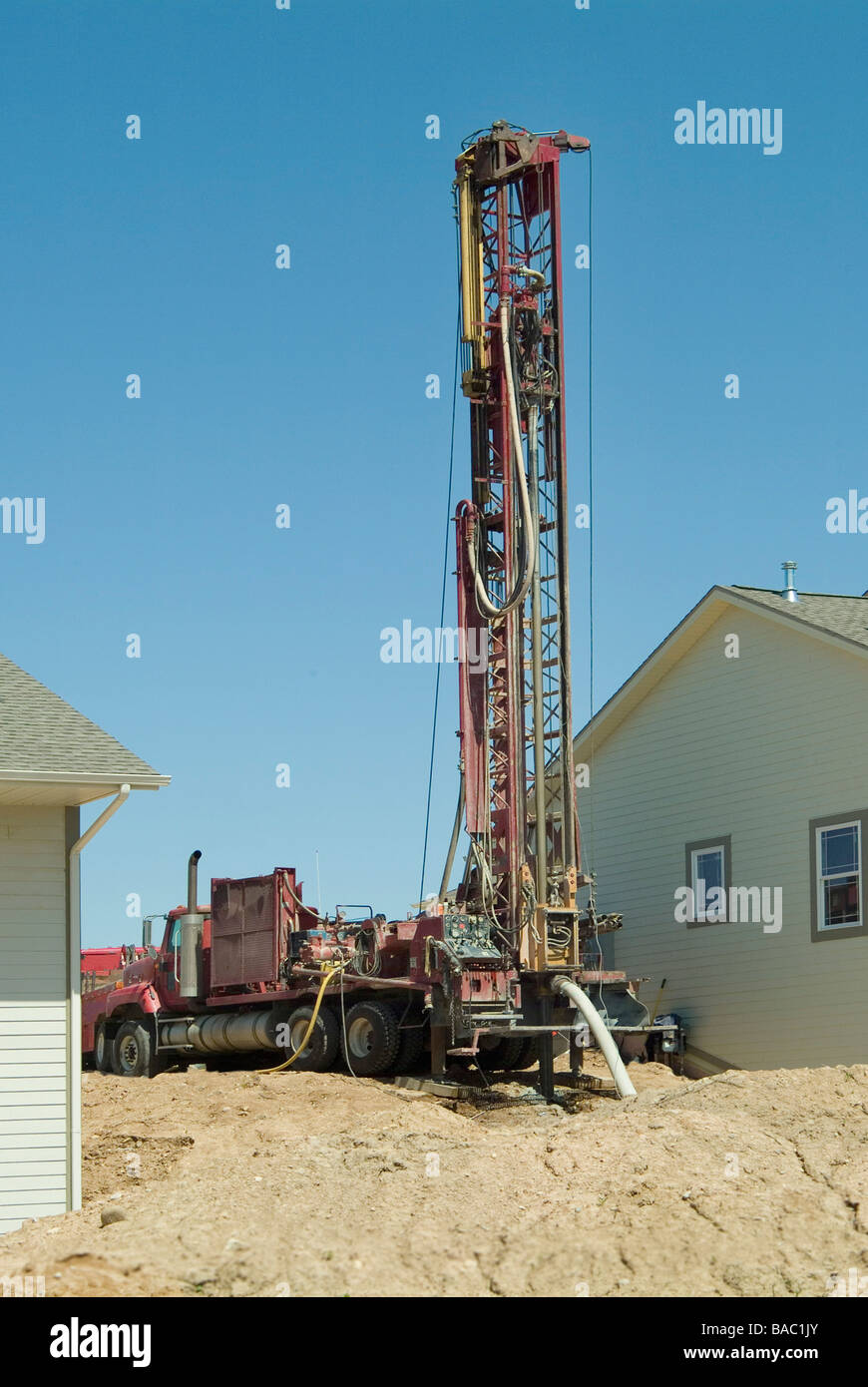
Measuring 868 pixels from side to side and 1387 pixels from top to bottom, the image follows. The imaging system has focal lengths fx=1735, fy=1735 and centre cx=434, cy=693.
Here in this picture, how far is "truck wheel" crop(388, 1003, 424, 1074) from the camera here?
2342 cm

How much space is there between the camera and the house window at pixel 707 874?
25312 mm

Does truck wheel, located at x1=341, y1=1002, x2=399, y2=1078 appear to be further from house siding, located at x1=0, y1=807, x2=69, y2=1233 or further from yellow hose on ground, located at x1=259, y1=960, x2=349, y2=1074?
house siding, located at x1=0, y1=807, x2=69, y2=1233

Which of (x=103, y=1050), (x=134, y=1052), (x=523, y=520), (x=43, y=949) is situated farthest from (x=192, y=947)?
(x=43, y=949)

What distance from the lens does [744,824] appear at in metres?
25.0

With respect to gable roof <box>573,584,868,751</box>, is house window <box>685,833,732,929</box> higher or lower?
lower

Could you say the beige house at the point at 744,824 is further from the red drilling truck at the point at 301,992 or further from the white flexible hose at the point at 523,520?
the white flexible hose at the point at 523,520

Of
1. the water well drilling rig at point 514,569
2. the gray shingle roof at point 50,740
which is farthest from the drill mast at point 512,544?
the gray shingle roof at point 50,740

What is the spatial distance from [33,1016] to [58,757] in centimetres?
240

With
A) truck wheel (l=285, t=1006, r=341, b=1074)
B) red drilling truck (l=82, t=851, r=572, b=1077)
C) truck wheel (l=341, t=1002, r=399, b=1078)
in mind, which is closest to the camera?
red drilling truck (l=82, t=851, r=572, b=1077)

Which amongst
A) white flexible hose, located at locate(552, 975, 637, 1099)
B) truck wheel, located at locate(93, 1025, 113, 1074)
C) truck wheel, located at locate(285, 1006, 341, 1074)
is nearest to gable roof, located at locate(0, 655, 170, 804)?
white flexible hose, located at locate(552, 975, 637, 1099)

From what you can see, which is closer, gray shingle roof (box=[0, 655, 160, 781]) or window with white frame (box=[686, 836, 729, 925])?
gray shingle roof (box=[0, 655, 160, 781])

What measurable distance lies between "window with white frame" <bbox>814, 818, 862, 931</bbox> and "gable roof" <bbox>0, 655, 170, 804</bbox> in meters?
10.7
